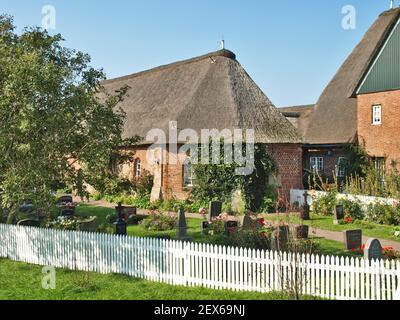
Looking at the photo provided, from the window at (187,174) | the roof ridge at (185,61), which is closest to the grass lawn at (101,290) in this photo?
the window at (187,174)

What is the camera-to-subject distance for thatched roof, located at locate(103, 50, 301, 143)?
26.7 meters

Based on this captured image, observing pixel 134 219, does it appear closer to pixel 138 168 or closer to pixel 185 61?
pixel 138 168

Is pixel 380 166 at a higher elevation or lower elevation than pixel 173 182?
higher

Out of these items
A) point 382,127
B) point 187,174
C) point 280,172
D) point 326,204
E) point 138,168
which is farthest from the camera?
point 138,168

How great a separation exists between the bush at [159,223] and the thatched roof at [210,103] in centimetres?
804

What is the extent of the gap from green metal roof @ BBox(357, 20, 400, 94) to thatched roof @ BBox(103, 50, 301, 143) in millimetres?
5480

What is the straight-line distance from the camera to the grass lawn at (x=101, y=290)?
9.91 m

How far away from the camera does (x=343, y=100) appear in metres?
33.0

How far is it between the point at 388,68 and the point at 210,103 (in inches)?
403

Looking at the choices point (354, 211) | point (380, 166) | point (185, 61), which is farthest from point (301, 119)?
point (354, 211)

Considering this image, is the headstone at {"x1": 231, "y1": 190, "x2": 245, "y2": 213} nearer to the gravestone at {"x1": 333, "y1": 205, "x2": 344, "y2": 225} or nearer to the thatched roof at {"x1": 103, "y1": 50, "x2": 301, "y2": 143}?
the thatched roof at {"x1": 103, "y1": 50, "x2": 301, "y2": 143}

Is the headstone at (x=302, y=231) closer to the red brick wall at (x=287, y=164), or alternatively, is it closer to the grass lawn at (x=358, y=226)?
the grass lawn at (x=358, y=226)
